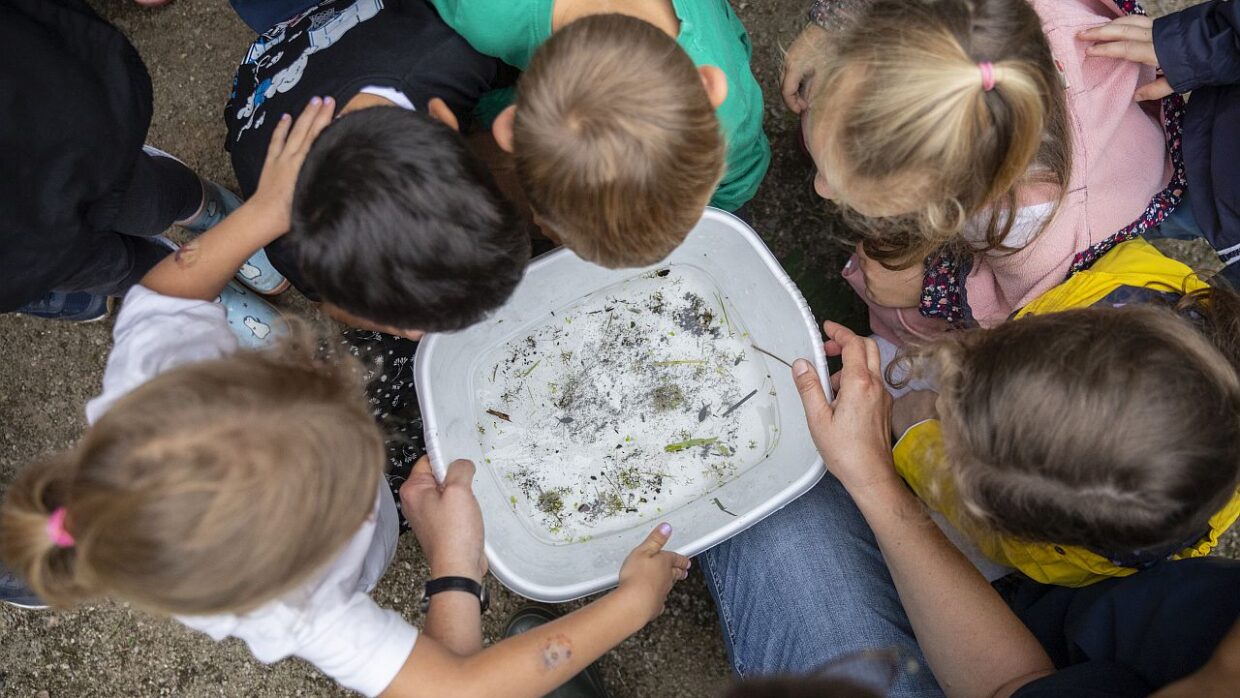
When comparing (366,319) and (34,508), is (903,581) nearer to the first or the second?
(366,319)

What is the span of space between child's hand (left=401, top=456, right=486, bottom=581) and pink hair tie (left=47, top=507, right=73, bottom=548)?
1.41ft

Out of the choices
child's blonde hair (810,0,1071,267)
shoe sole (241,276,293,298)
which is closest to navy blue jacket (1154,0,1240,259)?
child's blonde hair (810,0,1071,267)

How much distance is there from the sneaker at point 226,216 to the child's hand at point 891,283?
3.23 ft

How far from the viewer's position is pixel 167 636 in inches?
57.3

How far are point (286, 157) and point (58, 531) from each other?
51 centimetres

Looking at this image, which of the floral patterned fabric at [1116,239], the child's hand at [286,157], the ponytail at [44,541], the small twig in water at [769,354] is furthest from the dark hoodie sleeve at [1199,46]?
→ the ponytail at [44,541]

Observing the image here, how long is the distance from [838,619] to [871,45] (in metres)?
0.78

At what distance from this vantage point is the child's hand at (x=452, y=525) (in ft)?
3.43

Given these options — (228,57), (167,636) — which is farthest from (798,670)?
(228,57)

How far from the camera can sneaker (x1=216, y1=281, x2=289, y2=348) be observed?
1.31 meters

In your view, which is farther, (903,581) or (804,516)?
(804,516)

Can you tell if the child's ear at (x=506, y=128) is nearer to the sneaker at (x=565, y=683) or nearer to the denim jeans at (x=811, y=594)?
the denim jeans at (x=811, y=594)

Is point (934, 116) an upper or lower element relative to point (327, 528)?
upper

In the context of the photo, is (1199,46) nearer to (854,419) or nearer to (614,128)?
(854,419)
